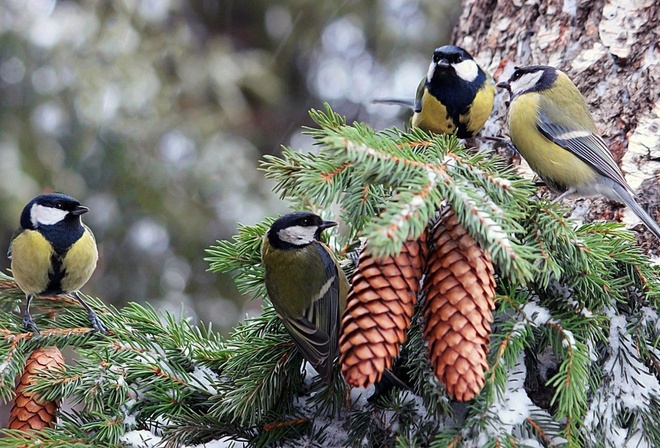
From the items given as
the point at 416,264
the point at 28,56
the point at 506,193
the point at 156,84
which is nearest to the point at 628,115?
the point at 506,193

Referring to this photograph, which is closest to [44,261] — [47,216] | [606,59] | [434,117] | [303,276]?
[47,216]

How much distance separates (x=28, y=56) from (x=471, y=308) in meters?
3.52

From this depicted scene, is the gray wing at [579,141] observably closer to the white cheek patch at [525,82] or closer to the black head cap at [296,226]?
the white cheek patch at [525,82]

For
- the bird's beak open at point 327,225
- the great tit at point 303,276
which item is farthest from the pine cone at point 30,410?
the bird's beak open at point 327,225

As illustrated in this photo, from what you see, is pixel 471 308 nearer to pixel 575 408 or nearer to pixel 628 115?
pixel 575 408

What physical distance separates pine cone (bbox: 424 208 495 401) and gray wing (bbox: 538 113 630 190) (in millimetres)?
731

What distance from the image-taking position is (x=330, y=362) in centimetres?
136

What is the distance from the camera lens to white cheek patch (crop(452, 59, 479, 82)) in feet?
5.99

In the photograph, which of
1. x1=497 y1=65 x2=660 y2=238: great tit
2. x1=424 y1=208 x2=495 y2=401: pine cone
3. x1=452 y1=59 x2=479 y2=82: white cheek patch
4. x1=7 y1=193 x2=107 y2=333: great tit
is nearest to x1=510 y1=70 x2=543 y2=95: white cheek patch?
x1=497 y1=65 x2=660 y2=238: great tit

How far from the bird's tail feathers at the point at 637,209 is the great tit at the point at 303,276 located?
0.70 metres

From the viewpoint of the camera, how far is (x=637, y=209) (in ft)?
5.35

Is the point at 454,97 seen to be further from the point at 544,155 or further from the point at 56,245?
the point at 56,245

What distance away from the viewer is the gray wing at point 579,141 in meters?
1.72

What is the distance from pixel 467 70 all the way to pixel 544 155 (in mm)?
307
